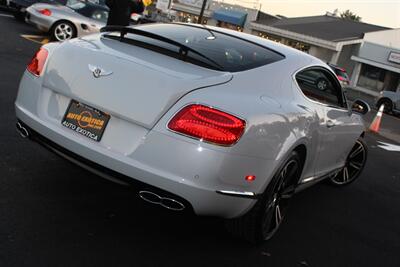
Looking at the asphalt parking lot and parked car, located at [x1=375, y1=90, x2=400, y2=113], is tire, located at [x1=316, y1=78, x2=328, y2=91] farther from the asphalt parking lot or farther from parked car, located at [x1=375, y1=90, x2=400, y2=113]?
parked car, located at [x1=375, y1=90, x2=400, y2=113]

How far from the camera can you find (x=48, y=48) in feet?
12.3

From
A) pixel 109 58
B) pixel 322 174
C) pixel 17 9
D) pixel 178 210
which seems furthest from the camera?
pixel 17 9

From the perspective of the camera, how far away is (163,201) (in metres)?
3.10

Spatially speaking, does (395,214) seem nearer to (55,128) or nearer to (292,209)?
(292,209)

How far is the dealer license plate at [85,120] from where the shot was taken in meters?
3.21

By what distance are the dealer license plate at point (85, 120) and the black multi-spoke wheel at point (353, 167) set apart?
382cm

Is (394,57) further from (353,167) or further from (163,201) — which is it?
(163,201)

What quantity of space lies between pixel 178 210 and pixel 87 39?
1.55m

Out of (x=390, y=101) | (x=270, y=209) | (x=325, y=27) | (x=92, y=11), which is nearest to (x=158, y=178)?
(x=270, y=209)

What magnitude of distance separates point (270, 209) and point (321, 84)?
1.45 meters

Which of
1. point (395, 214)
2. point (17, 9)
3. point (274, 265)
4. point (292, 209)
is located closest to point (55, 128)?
point (274, 265)

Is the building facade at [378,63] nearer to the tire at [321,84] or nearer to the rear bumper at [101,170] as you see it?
the tire at [321,84]

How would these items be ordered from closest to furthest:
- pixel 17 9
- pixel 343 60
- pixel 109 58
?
pixel 109 58 → pixel 17 9 → pixel 343 60

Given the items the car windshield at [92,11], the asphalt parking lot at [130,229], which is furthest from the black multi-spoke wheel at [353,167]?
the car windshield at [92,11]
